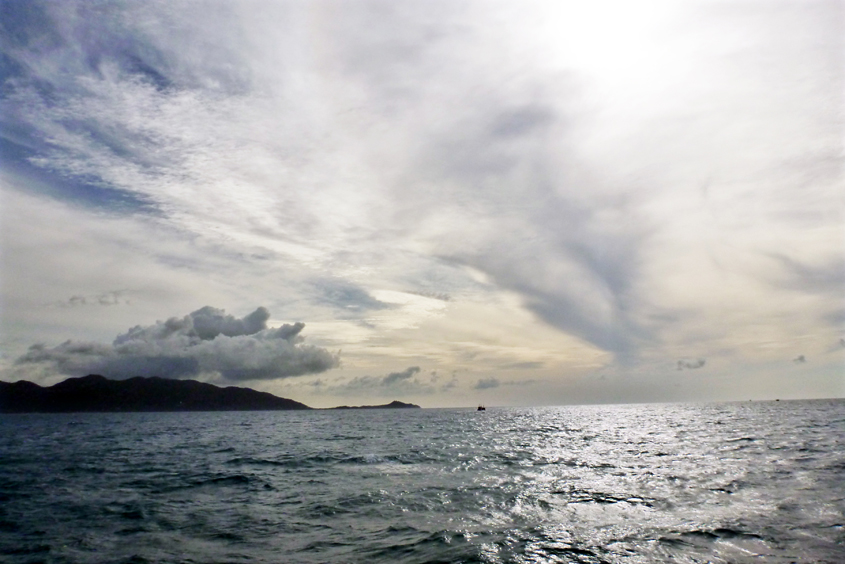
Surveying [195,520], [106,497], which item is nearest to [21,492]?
[106,497]

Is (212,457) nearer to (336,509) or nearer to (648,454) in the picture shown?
(336,509)

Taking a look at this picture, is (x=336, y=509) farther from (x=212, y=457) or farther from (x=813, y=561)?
(x=212, y=457)

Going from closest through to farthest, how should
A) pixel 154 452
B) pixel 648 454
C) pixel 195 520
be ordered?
pixel 195 520 < pixel 648 454 < pixel 154 452

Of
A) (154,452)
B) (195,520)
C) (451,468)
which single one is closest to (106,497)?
(195,520)

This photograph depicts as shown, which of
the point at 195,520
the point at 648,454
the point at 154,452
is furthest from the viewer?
the point at 154,452

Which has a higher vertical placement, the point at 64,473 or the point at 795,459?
the point at 795,459

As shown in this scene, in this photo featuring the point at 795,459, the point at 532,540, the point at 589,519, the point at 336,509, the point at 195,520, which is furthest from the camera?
the point at 795,459

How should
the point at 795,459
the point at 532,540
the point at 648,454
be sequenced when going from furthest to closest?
the point at 648,454
the point at 795,459
the point at 532,540

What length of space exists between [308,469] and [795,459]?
3672 centimetres

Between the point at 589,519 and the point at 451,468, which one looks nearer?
the point at 589,519

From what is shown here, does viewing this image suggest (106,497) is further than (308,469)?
No

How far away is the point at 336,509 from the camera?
23.8m

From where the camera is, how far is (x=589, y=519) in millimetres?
20656

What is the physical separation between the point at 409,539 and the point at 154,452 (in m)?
47.2
